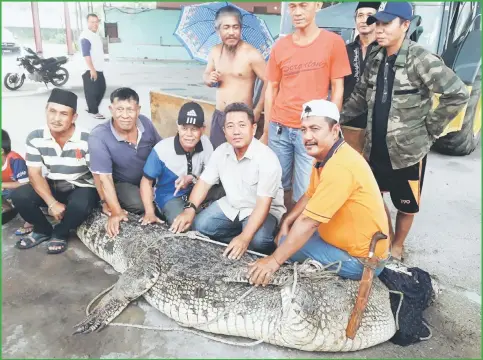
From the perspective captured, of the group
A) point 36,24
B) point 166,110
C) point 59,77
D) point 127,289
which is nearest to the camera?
point 127,289

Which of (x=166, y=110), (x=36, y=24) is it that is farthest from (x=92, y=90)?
(x=36, y=24)

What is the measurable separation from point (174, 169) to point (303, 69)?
1.29 meters

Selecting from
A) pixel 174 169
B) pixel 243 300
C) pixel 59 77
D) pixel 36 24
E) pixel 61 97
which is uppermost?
pixel 36 24

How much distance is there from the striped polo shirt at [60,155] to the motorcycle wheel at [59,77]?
7.96m

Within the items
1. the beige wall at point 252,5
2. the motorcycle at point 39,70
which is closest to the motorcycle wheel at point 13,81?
the motorcycle at point 39,70

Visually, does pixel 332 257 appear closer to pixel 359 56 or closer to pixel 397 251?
pixel 397 251

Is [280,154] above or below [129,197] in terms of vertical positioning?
above

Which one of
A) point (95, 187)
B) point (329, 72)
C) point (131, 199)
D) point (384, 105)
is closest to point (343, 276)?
point (384, 105)

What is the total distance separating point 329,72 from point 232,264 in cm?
160

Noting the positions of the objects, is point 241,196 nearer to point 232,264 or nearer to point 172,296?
point 232,264

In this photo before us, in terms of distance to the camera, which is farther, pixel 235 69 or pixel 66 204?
pixel 235 69

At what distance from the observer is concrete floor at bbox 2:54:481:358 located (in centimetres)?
250

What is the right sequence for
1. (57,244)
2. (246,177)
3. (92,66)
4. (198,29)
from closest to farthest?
(246,177) < (57,244) < (198,29) < (92,66)

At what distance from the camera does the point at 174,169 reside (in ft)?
11.4
